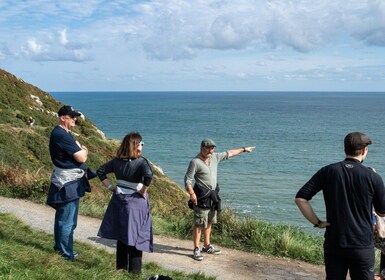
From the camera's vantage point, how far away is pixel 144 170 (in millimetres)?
5887

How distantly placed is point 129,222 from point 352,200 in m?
2.64

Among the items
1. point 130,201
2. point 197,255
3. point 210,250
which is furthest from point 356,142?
point 210,250

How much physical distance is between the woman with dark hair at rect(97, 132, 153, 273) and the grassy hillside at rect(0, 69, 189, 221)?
15.0 feet

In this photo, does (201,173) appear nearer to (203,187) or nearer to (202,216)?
(203,187)

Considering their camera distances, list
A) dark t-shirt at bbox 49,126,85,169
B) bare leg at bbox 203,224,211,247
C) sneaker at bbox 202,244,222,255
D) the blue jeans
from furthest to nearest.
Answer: sneaker at bbox 202,244,222,255 < bare leg at bbox 203,224,211,247 < the blue jeans < dark t-shirt at bbox 49,126,85,169

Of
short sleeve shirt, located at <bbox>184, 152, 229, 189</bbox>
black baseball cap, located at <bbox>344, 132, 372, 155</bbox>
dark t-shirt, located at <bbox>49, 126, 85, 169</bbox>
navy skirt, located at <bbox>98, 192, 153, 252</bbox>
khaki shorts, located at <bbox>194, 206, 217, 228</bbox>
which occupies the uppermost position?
black baseball cap, located at <bbox>344, 132, 372, 155</bbox>

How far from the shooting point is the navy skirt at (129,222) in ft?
19.3

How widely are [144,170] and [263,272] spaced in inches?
115

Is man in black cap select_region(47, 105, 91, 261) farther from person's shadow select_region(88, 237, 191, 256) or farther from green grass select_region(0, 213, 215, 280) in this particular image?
person's shadow select_region(88, 237, 191, 256)

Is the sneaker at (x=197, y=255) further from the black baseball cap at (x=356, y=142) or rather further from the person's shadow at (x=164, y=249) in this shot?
the black baseball cap at (x=356, y=142)

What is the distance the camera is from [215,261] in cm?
791

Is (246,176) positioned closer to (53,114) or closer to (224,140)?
(53,114)

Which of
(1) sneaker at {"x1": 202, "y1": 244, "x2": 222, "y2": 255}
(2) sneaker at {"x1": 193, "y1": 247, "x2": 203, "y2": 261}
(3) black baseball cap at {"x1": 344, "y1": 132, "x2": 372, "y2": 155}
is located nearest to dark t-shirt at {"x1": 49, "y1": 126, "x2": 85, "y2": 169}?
(2) sneaker at {"x1": 193, "y1": 247, "x2": 203, "y2": 261}

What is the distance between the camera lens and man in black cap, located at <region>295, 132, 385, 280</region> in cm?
441
